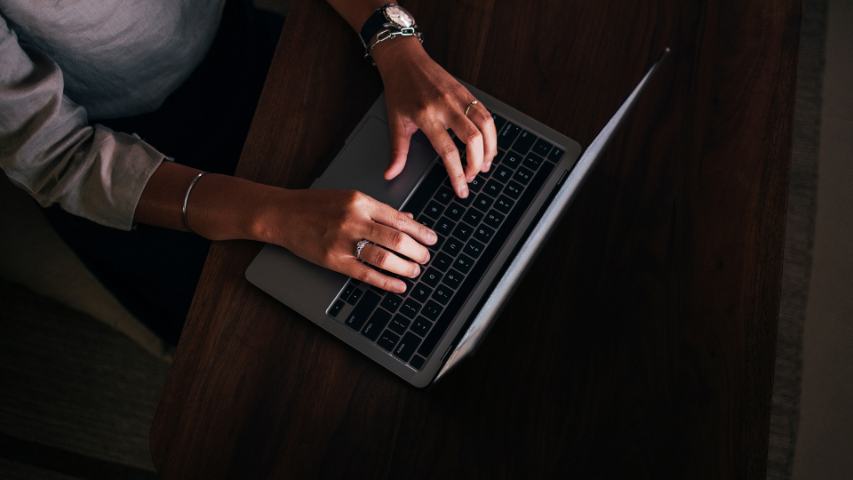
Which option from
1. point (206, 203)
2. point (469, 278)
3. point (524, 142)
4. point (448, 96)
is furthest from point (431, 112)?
point (206, 203)

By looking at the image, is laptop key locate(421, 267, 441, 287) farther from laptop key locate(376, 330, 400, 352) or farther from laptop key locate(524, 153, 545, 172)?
laptop key locate(524, 153, 545, 172)

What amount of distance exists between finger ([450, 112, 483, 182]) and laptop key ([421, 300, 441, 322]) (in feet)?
0.59

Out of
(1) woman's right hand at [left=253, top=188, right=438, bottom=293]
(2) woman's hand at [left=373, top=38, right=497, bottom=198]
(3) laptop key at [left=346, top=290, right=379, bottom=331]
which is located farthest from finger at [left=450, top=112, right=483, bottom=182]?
(3) laptop key at [left=346, top=290, right=379, bottom=331]

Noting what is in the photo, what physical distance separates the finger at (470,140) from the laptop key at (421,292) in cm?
16

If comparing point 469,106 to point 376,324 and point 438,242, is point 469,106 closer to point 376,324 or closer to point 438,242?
point 438,242

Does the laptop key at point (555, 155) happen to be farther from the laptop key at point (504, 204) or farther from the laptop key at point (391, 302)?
the laptop key at point (391, 302)

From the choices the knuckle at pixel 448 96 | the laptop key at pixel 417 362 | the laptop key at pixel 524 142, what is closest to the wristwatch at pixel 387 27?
the knuckle at pixel 448 96

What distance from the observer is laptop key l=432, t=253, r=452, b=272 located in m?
0.76

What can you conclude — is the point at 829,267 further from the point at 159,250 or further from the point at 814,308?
the point at 159,250

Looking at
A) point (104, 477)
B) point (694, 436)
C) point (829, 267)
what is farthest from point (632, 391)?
point (104, 477)

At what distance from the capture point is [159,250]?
990mm

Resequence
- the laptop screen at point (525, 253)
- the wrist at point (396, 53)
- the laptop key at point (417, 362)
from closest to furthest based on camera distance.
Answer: the laptop screen at point (525, 253) < the laptop key at point (417, 362) < the wrist at point (396, 53)

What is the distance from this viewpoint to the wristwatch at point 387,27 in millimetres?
830

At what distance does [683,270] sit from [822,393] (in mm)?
902
